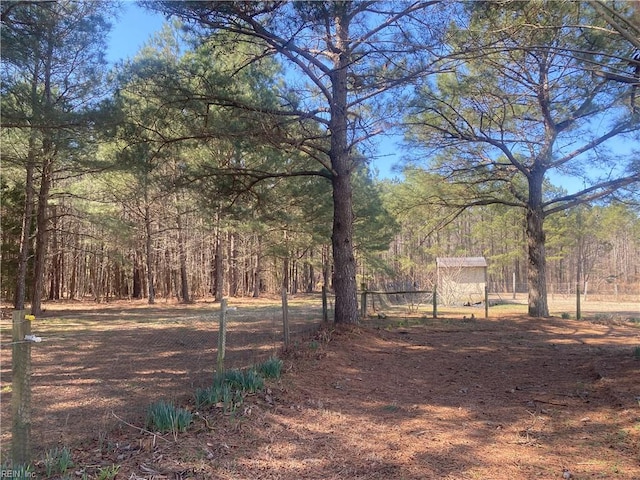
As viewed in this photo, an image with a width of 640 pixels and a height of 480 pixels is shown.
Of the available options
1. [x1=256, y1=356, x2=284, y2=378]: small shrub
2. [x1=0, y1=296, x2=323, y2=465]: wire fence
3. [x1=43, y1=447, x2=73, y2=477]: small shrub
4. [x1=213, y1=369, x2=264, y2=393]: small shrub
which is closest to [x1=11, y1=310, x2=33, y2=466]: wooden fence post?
[x1=0, y1=296, x2=323, y2=465]: wire fence

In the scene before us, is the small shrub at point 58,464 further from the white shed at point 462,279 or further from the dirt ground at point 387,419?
the white shed at point 462,279

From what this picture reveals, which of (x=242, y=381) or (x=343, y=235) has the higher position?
(x=343, y=235)

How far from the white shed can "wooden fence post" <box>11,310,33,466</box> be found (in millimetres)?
23662

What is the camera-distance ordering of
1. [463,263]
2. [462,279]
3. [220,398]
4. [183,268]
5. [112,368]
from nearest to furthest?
[220,398], [112,368], [183,268], [462,279], [463,263]

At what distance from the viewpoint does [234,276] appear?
32969 millimetres

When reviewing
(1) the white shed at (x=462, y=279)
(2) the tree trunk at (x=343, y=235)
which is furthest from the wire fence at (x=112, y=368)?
(1) the white shed at (x=462, y=279)

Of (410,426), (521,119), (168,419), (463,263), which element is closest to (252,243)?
(463,263)

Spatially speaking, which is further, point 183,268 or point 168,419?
point 183,268

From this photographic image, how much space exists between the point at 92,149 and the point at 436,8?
8006mm

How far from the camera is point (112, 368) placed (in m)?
7.67

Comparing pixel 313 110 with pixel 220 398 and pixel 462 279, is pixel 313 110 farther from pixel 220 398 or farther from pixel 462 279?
pixel 462 279

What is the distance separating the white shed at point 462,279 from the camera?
25.3 m

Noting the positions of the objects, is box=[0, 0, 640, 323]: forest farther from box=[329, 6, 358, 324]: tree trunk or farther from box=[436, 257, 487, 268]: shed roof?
box=[436, 257, 487, 268]: shed roof

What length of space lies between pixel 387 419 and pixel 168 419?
2141mm
